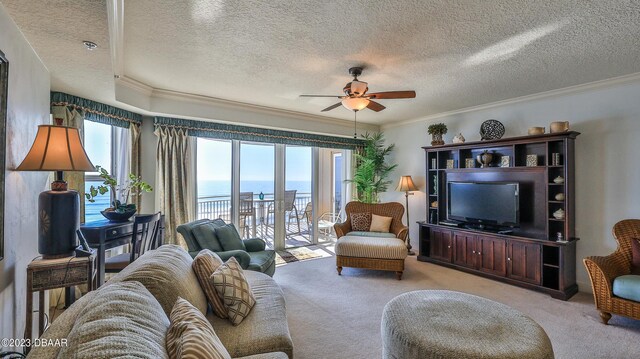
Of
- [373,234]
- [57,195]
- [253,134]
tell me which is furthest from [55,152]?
[373,234]

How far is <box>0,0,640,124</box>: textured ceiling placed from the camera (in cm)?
185

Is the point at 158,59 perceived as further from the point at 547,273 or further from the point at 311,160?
the point at 547,273

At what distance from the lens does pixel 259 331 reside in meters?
1.63

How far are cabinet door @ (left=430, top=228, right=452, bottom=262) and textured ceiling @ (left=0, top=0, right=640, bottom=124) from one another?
219 centimetres

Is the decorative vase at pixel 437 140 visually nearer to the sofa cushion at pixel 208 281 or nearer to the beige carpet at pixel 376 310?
the beige carpet at pixel 376 310

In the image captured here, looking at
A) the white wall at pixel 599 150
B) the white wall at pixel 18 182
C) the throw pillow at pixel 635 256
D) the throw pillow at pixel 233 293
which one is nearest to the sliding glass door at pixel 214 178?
the white wall at pixel 18 182

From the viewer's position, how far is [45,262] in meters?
1.84

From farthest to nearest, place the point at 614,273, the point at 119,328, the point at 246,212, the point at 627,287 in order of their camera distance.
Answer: the point at 246,212 < the point at 614,273 < the point at 627,287 < the point at 119,328

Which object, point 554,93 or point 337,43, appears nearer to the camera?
point 337,43

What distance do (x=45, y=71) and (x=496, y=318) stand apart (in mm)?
3968

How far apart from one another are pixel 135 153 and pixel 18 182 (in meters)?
1.97

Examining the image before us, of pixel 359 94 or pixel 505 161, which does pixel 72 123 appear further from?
pixel 505 161

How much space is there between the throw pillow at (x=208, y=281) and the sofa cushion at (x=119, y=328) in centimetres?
59

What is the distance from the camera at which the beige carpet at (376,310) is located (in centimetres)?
226
